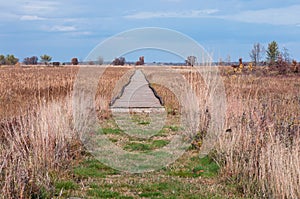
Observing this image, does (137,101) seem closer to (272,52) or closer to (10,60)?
(272,52)

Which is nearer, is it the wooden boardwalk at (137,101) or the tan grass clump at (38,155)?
the tan grass clump at (38,155)

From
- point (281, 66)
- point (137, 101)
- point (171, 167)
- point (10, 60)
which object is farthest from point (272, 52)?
point (10, 60)

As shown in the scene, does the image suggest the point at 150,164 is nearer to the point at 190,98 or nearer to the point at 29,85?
the point at 190,98

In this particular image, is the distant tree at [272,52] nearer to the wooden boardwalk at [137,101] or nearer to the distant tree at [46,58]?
the wooden boardwalk at [137,101]

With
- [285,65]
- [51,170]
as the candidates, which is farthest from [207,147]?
[285,65]

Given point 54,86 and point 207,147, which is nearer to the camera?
point 207,147

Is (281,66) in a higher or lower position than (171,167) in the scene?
higher

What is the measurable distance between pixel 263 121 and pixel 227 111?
1.88 m

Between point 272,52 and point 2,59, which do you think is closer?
point 272,52

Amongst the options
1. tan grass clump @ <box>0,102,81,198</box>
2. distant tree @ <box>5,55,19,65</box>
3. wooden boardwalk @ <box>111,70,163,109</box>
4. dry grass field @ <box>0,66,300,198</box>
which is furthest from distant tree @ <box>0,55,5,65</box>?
dry grass field @ <box>0,66,300,198</box>

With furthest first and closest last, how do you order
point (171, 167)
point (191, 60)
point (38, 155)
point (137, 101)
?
1. point (137, 101)
2. point (191, 60)
3. point (171, 167)
4. point (38, 155)

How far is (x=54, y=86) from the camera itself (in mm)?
17719

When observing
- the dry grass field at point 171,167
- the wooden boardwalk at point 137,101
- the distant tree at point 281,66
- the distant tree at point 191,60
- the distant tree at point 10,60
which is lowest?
the dry grass field at point 171,167

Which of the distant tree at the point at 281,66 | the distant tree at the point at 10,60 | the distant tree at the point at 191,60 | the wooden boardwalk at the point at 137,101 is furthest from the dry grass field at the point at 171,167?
the distant tree at the point at 10,60
